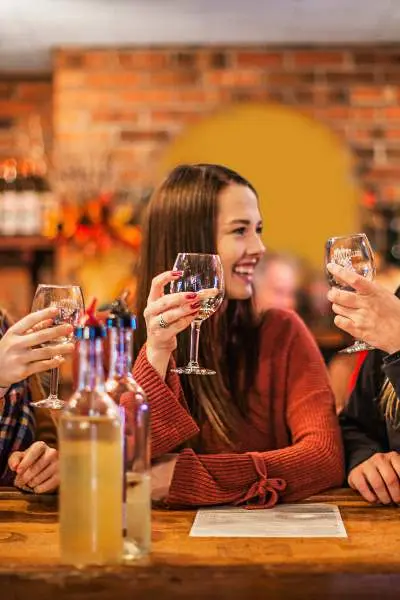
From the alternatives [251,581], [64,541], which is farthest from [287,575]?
[64,541]

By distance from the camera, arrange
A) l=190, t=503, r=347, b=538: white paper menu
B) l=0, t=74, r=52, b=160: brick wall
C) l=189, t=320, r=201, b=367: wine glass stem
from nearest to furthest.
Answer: l=190, t=503, r=347, b=538: white paper menu < l=189, t=320, r=201, b=367: wine glass stem < l=0, t=74, r=52, b=160: brick wall

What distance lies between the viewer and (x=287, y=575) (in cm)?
113

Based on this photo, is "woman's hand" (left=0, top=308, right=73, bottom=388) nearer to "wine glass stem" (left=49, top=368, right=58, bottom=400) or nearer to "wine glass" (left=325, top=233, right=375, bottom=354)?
"wine glass stem" (left=49, top=368, right=58, bottom=400)

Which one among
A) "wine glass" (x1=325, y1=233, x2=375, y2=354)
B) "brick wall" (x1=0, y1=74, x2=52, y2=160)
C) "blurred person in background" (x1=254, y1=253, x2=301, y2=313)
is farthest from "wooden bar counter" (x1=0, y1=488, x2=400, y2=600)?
"brick wall" (x1=0, y1=74, x2=52, y2=160)

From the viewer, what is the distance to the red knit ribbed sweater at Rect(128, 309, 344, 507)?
157 centimetres

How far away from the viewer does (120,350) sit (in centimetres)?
121

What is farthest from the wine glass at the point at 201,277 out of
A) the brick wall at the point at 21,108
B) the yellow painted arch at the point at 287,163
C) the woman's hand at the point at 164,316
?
the brick wall at the point at 21,108

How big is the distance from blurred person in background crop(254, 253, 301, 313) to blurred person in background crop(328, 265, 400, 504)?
122 inches

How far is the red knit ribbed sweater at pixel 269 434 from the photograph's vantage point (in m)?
1.57

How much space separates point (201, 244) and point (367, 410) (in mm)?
461

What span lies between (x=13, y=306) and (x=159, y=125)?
4.65 ft

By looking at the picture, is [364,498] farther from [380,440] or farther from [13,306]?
[13,306]

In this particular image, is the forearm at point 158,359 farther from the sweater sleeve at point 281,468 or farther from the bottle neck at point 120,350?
the bottle neck at point 120,350

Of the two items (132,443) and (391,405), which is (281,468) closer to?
(391,405)
